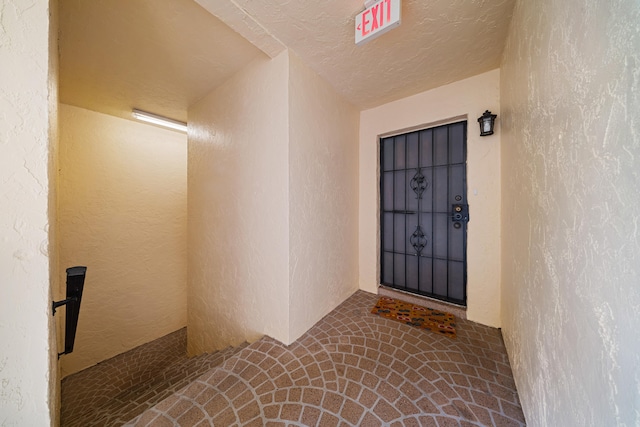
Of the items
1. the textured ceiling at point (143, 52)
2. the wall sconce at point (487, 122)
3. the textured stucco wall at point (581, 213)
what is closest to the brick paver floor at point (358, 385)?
the textured stucco wall at point (581, 213)

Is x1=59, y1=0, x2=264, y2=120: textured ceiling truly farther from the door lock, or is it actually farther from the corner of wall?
the door lock

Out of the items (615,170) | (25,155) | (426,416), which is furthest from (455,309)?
(25,155)

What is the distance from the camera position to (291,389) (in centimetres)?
126

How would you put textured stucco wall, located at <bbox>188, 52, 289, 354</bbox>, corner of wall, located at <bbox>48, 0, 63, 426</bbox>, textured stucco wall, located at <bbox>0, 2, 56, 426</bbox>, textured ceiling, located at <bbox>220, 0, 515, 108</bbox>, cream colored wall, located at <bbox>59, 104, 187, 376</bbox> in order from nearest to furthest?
textured stucco wall, located at <bbox>0, 2, 56, 426</bbox> → corner of wall, located at <bbox>48, 0, 63, 426</bbox> → textured ceiling, located at <bbox>220, 0, 515, 108</bbox> → textured stucco wall, located at <bbox>188, 52, 289, 354</bbox> → cream colored wall, located at <bbox>59, 104, 187, 376</bbox>

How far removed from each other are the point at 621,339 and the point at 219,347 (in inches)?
111

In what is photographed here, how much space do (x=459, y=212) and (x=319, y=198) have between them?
1.42 m

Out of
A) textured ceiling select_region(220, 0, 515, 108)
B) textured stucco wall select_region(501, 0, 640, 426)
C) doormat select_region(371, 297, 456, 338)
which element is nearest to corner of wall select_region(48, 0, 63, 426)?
textured ceiling select_region(220, 0, 515, 108)

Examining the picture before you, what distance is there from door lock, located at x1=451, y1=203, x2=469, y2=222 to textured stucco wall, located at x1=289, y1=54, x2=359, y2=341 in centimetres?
104

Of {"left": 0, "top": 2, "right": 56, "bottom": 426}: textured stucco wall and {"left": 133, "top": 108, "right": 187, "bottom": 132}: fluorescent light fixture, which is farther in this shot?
{"left": 133, "top": 108, "right": 187, "bottom": 132}: fluorescent light fixture

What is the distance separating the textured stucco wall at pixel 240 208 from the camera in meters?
1.67

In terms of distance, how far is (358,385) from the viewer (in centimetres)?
128

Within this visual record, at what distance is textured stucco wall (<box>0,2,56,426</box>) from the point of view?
0.68 metres

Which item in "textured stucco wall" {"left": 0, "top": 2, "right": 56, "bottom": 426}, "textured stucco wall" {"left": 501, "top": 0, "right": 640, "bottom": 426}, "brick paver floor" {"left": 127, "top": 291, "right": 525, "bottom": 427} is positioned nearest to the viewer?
"textured stucco wall" {"left": 501, "top": 0, "right": 640, "bottom": 426}

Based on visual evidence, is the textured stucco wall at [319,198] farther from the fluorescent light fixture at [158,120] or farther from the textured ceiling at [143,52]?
the fluorescent light fixture at [158,120]
